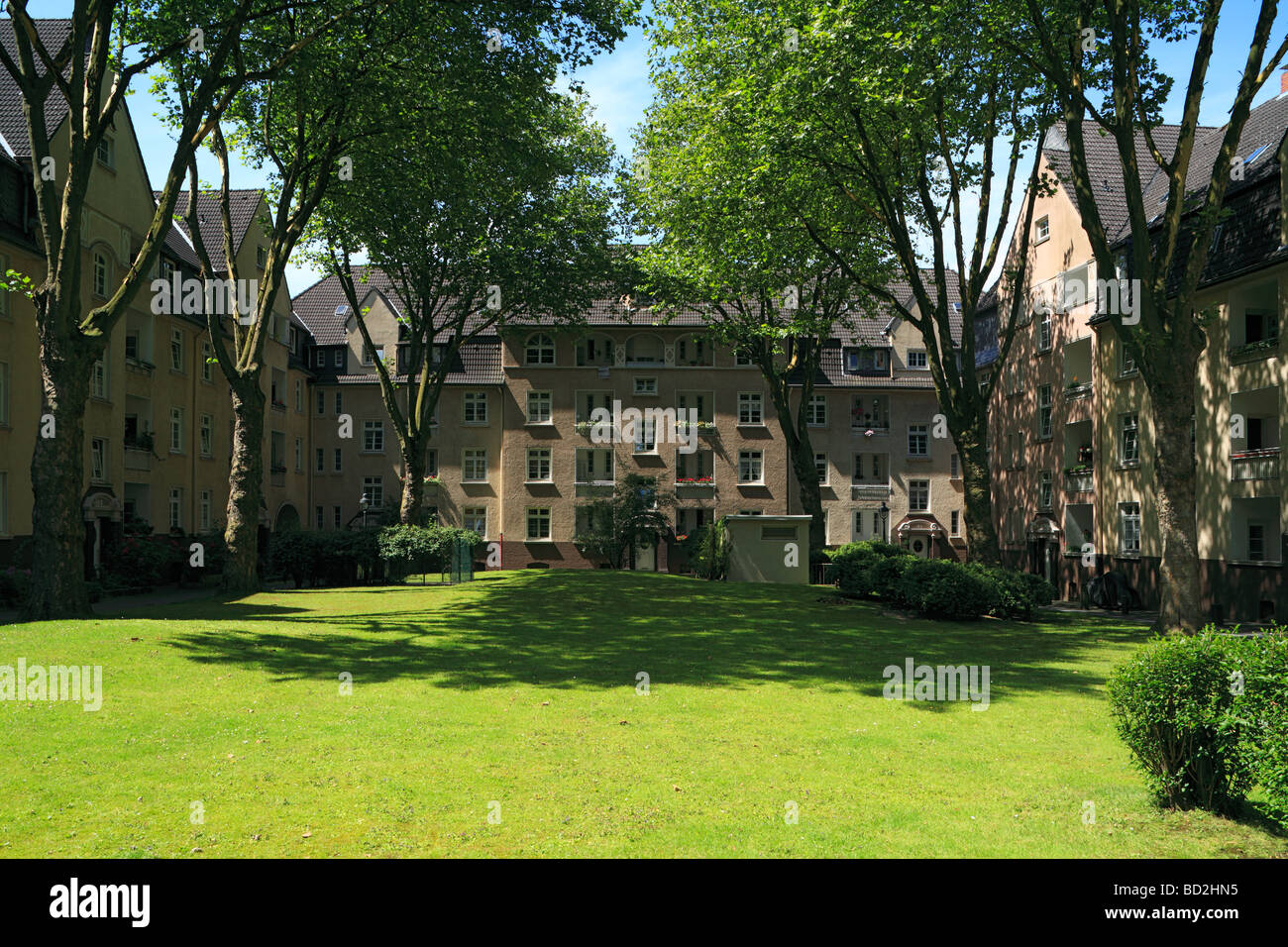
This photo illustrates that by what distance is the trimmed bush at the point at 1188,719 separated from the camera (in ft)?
24.4

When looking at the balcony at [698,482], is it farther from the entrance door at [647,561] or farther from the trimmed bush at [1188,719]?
the trimmed bush at [1188,719]

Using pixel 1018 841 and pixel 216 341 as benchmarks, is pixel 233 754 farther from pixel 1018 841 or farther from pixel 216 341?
pixel 216 341

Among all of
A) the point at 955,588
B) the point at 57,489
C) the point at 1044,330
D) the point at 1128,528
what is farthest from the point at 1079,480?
the point at 57,489

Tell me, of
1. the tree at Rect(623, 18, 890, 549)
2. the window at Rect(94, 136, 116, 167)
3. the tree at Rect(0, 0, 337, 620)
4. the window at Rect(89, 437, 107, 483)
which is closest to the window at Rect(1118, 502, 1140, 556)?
the tree at Rect(623, 18, 890, 549)

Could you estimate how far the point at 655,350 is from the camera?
180 ft

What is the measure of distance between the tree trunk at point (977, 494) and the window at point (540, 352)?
33.3 m

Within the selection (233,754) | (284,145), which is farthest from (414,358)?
(233,754)

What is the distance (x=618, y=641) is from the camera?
18.4 m

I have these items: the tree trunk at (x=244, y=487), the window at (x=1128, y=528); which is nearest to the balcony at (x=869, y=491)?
the window at (x=1128, y=528)

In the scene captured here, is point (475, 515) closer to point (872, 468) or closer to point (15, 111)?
point (872, 468)

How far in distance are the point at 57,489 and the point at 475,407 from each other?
125ft

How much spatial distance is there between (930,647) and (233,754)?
1266 cm

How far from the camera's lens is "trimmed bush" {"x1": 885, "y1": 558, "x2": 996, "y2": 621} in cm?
2230

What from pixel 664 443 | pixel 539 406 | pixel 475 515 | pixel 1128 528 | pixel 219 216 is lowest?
pixel 1128 528
